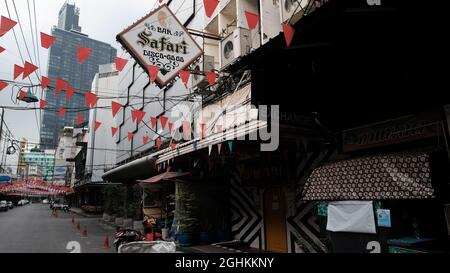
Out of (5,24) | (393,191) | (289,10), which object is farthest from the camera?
(289,10)

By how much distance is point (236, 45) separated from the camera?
12.8m

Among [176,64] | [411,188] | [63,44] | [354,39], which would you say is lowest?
[411,188]

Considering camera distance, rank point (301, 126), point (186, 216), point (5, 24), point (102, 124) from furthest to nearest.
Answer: point (102, 124)
point (186, 216)
point (301, 126)
point (5, 24)

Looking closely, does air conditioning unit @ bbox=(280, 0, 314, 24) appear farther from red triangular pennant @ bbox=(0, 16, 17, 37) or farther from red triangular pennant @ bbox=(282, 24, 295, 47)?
red triangular pennant @ bbox=(0, 16, 17, 37)

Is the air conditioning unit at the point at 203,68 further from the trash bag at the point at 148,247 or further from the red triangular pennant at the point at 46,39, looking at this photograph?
the trash bag at the point at 148,247

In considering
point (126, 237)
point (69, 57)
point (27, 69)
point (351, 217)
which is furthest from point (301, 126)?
point (69, 57)

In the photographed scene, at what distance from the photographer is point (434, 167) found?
574 cm

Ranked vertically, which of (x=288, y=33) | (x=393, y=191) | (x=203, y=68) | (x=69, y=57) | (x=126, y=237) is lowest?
(x=126, y=237)

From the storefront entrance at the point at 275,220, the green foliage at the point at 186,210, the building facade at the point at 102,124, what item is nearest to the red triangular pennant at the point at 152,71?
the green foliage at the point at 186,210

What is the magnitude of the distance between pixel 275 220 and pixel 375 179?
218 inches

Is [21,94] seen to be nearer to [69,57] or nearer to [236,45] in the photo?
[69,57]

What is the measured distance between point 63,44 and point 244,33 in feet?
36.3
